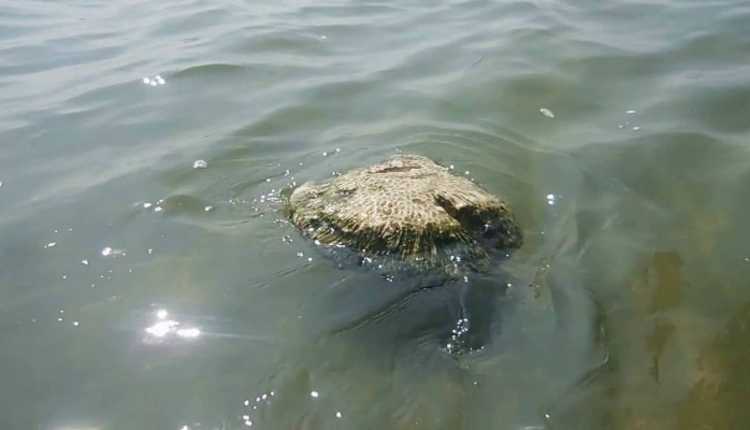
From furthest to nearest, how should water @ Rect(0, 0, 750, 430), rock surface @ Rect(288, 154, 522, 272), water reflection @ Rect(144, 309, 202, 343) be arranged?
1. rock surface @ Rect(288, 154, 522, 272)
2. water reflection @ Rect(144, 309, 202, 343)
3. water @ Rect(0, 0, 750, 430)

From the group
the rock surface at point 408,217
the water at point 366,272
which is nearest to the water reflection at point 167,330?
the water at point 366,272

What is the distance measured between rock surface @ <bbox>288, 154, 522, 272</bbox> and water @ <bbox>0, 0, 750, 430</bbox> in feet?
0.60

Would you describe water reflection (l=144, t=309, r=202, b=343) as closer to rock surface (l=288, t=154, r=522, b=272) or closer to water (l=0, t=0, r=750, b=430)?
water (l=0, t=0, r=750, b=430)

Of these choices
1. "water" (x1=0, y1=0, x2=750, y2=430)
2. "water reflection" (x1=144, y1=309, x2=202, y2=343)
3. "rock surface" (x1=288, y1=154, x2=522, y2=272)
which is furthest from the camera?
"rock surface" (x1=288, y1=154, x2=522, y2=272)

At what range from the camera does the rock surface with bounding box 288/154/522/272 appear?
445 cm

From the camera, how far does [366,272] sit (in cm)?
452

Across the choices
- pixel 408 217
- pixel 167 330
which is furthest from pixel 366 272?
pixel 167 330

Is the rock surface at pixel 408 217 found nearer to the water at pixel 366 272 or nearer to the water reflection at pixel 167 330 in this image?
the water at pixel 366 272

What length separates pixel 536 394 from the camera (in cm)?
369

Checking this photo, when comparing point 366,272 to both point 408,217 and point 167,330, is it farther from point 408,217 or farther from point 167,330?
point 167,330

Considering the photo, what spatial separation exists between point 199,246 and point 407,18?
6.22 meters

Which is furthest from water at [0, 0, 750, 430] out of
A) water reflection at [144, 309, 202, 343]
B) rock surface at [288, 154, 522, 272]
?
rock surface at [288, 154, 522, 272]

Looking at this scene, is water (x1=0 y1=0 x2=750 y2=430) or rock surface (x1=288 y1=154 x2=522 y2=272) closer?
water (x1=0 y1=0 x2=750 y2=430)

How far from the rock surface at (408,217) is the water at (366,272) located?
0.18 meters
